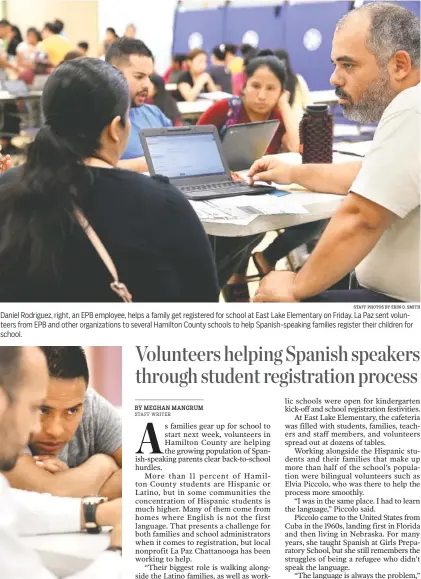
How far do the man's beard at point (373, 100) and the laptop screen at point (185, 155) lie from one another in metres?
0.70

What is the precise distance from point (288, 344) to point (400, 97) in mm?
535

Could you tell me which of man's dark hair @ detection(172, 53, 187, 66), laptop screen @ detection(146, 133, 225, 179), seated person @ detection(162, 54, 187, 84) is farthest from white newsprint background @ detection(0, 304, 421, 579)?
man's dark hair @ detection(172, 53, 187, 66)

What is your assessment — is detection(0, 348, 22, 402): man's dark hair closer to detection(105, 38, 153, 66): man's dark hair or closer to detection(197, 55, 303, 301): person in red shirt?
detection(105, 38, 153, 66): man's dark hair

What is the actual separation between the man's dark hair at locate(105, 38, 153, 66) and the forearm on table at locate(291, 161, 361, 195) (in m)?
0.78

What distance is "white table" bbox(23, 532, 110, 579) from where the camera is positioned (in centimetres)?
149

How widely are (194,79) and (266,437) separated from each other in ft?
16.4

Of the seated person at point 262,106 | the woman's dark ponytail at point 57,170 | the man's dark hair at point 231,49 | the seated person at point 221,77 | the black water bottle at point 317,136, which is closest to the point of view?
the woman's dark ponytail at point 57,170

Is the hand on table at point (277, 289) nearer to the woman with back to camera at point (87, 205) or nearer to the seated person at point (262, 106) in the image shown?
the woman with back to camera at point (87, 205)

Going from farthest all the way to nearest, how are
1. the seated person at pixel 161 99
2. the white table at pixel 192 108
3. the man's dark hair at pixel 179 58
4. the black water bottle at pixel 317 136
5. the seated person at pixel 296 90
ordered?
1. the man's dark hair at pixel 179 58
2. the white table at pixel 192 108
3. the seated person at pixel 296 90
4. the seated person at pixel 161 99
5. the black water bottle at pixel 317 136

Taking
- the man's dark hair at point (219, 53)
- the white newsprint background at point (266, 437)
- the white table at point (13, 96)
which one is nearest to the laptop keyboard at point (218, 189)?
the white newsprint background at point (266, 437)

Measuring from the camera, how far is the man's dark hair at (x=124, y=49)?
8.38 feet

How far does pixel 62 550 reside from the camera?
1.49m

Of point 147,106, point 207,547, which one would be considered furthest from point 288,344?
point 147,106

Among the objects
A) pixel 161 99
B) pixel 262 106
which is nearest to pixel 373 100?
pixel 262 106
